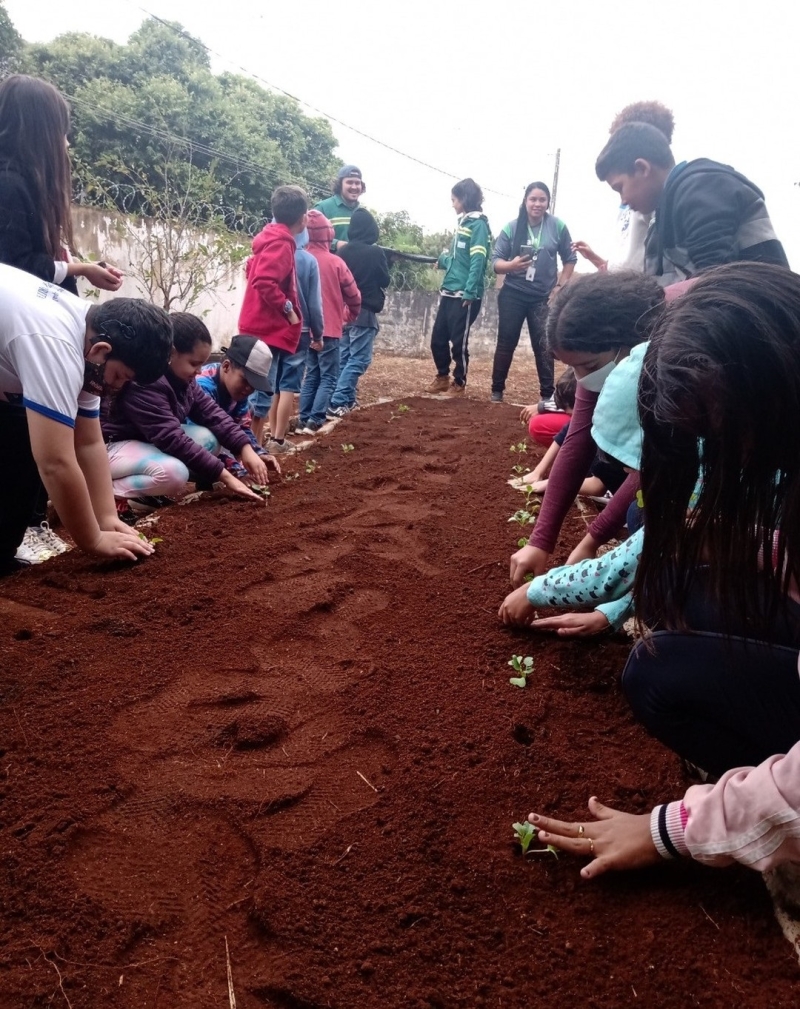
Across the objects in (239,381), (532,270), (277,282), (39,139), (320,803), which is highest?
(532,270)

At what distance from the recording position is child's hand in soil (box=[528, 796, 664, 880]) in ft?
4.42

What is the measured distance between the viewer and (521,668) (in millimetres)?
2117

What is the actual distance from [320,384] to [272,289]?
1.38 m

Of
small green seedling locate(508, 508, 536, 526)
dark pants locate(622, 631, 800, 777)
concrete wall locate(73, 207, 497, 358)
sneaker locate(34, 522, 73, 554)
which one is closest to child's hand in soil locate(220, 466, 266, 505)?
sneaker locate(34, 522, 73, 554)

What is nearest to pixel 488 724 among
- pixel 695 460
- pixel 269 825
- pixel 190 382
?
pixel 269 825

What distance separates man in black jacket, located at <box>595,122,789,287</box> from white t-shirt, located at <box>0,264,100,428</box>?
Result: 2.22m

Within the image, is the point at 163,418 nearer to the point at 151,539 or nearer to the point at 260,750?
the point at 151,539

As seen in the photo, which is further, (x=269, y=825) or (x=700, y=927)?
(x=269, y=825)

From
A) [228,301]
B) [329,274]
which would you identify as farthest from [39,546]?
[228,301]

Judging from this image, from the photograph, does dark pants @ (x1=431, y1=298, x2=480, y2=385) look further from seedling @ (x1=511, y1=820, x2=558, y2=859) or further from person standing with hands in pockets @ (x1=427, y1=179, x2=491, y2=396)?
seedling @ (x1=511, y1=820, x2=558, y2=859)

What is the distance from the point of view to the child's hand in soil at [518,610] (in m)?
2.26

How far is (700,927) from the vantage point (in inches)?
51.4

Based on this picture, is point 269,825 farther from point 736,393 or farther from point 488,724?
point 736,393

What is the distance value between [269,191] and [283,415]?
33.9 ft
